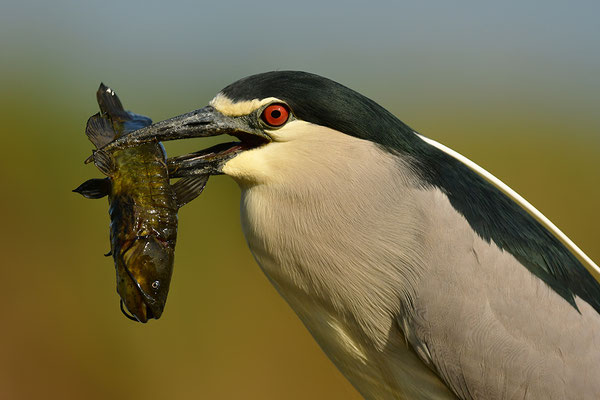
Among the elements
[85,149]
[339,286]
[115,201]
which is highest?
[85,149]

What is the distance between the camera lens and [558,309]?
5.57 ft

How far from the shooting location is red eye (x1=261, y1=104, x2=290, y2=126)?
1637 millimetres

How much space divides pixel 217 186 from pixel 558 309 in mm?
2661

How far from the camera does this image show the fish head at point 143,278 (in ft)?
5.00

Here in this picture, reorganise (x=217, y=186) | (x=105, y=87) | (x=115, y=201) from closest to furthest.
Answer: (x=115, y=201), (x=105, y=87), (x=217, y=186)

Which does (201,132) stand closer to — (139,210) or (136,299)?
(139,210)

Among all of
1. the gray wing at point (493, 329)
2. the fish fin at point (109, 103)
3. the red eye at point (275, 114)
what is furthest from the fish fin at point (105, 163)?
the gray wing at point (493, 329)

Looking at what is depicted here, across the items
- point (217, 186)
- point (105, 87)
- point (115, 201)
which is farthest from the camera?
point (217, 186)

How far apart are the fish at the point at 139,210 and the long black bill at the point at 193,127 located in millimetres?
29

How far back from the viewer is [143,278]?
5.00 feet

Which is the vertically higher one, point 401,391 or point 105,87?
point 105,87

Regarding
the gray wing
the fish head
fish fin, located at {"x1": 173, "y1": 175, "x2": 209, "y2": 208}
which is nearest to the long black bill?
fish fin, located at {"x1": 173, "y1": 175, "x2": 209, "y2": 208}

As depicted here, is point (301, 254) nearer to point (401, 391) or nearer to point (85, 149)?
point (401, 391)

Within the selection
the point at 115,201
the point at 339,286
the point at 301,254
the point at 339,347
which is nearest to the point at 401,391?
the point at 339,347
